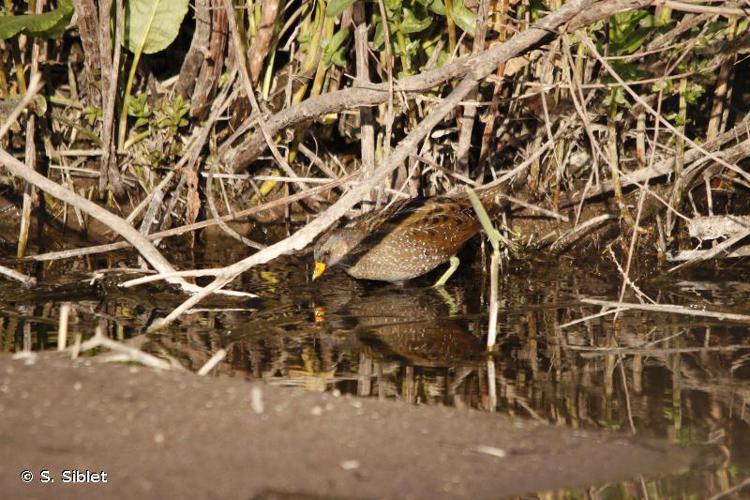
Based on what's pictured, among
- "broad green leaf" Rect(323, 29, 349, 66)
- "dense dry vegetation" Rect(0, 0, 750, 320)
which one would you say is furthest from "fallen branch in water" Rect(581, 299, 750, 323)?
"broad green leaf" Rect(323, 29, 349, 66)

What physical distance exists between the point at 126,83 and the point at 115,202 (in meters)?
0.87

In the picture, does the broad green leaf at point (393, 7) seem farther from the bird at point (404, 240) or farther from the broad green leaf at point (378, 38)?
the bird at point (404, 240)

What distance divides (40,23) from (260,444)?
4.08 metres

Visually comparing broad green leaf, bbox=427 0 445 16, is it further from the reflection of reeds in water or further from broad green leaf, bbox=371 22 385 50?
the reflection of reeds in water

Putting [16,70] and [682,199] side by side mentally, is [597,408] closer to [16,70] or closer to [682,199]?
[682,199]

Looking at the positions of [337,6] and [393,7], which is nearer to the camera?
[337,6]

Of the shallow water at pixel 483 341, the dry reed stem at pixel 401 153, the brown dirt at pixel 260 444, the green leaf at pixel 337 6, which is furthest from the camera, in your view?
the green leaf at pixel 337 6

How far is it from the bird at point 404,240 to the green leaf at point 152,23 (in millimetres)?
1818

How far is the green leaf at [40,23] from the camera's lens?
6422mm

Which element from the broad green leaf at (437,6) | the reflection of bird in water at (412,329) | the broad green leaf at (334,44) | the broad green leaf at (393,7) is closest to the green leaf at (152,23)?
the broad green leaf at (334,44)

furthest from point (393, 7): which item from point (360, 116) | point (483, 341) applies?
point (483, 341)

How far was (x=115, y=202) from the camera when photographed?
715cm

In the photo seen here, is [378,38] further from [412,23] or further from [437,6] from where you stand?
[437,6]

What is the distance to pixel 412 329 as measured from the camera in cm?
551
